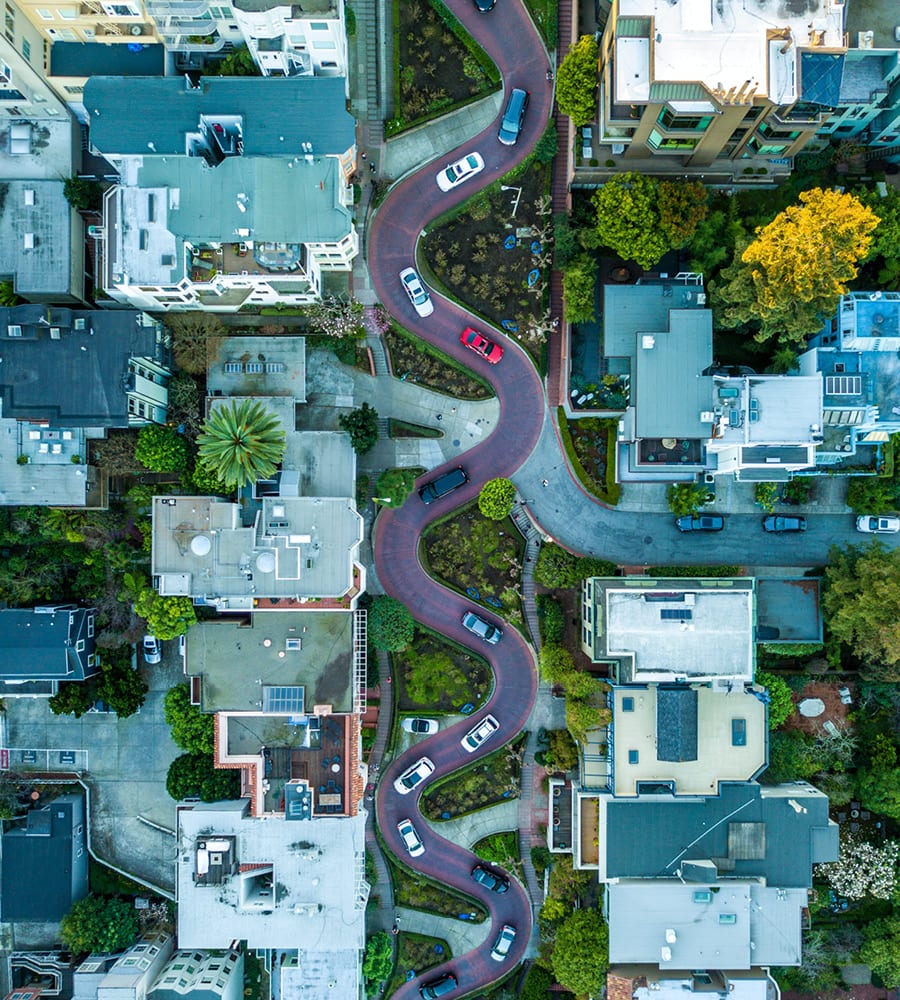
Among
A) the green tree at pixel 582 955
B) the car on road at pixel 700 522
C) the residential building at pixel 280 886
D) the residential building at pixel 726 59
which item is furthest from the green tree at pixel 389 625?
the residential building at pixel 726 59

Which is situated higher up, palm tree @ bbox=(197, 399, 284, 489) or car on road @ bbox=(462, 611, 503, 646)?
palm tree @ bbox=(197, 399, 284, 489)

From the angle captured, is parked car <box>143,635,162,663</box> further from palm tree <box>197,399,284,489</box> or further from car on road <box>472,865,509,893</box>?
car on road <box>472,865,509,893</box>

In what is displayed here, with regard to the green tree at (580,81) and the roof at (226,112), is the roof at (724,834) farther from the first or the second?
the roof at (226,112)

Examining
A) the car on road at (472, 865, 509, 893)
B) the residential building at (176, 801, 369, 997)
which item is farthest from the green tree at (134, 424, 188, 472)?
the car on road at (472, 865, 509, 893)

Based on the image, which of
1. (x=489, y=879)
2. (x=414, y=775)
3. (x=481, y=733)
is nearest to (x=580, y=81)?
(x=481, y=733)

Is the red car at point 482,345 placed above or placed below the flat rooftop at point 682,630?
above

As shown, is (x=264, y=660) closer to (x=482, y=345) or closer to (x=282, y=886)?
(x=282, y=886)
